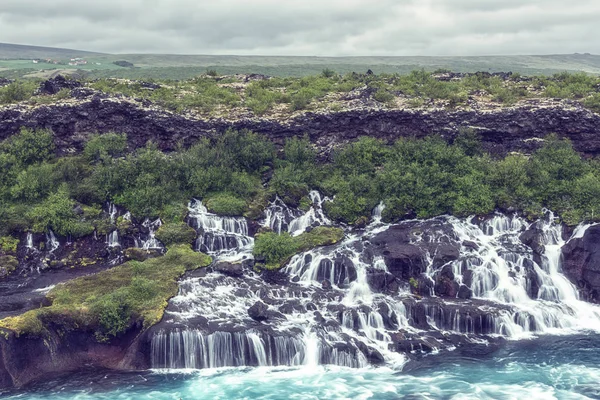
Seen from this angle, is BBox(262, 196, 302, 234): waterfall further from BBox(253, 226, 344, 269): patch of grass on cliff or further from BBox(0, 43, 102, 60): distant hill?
BBox(0, 43, 102, 60): distant hill

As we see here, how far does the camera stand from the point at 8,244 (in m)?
34.2

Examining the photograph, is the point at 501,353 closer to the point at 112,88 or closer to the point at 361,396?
the point at 361,396

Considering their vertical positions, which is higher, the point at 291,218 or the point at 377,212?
the point at 377,212

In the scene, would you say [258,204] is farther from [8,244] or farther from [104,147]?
[8,244]

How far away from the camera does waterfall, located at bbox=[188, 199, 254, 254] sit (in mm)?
36156

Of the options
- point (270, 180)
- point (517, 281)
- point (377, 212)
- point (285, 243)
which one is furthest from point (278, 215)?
point (517, 281)

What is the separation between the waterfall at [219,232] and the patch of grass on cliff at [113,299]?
2484 mm

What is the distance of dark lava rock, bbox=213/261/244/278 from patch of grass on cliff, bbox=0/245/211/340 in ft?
4.14

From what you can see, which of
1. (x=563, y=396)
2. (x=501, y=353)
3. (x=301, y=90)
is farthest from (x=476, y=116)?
(x=563, y=396)

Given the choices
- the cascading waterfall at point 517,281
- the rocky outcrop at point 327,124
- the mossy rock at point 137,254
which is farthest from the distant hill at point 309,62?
the mossy rock at point 137,254

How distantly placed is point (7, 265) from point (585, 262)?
36180mm

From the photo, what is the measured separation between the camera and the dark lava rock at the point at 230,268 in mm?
32781

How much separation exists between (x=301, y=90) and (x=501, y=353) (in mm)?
33224

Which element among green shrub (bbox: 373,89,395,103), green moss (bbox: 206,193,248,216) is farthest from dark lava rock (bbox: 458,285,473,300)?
green shrub (bbox: 373,89,395,103)
